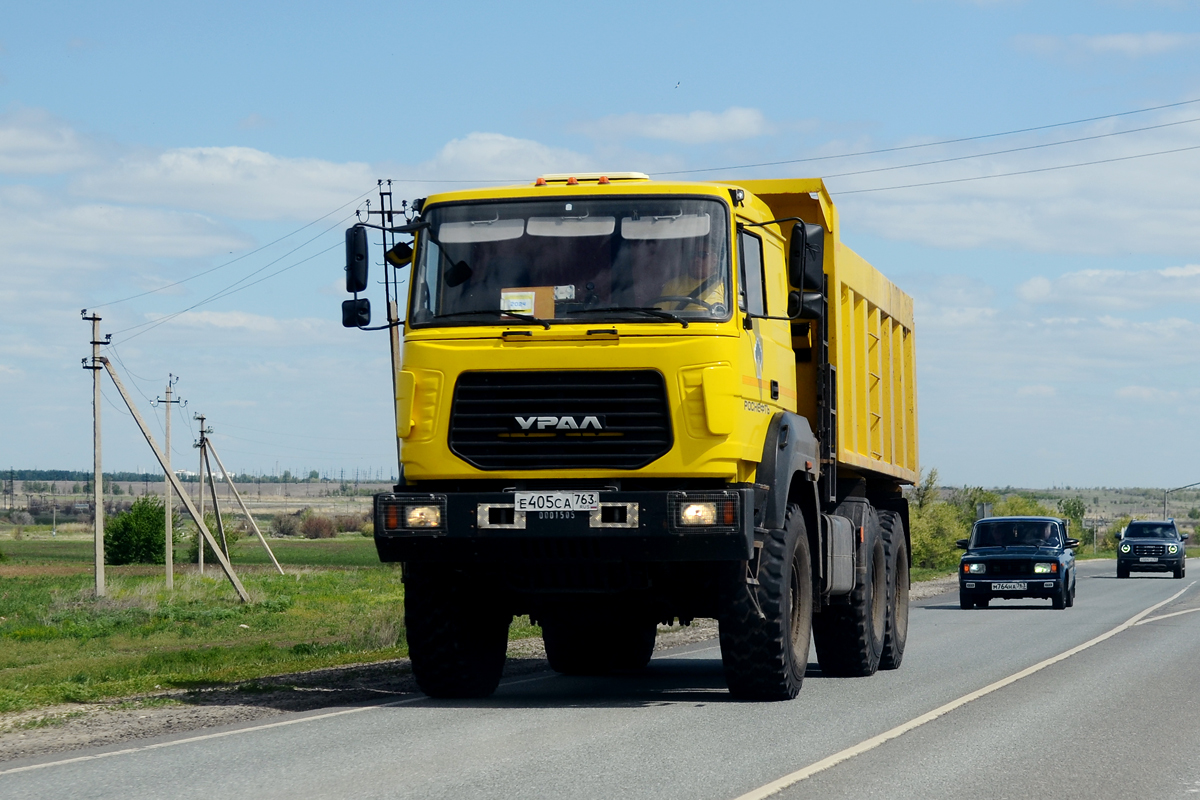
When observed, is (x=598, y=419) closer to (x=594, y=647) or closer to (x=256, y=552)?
(x=594, y=647)

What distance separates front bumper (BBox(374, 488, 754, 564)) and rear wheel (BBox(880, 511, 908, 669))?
5860mm

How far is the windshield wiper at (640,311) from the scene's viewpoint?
10.6m

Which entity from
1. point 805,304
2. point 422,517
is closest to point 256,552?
point 805,304

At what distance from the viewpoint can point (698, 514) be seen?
10453 mm

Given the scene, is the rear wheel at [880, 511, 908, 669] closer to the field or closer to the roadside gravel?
the roadside gravel

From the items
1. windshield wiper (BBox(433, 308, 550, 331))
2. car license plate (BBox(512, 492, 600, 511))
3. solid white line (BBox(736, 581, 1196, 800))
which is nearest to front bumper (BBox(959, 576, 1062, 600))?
solid white line (BBox(736, 581, 1196, 800))

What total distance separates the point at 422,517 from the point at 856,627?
18.0 feet

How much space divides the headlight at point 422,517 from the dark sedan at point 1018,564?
2097 centimetres

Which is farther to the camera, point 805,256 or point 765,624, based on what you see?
point 805,256

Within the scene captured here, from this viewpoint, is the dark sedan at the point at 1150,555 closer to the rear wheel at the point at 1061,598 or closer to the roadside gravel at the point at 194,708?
the rear wheel at the point at 1061,598

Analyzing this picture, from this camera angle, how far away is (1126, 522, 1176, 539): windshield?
5300 cm

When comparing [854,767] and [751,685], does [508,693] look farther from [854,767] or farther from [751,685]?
[854,767]

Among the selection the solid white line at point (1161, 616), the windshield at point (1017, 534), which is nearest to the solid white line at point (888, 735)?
the solid white line at point (1161, 616)

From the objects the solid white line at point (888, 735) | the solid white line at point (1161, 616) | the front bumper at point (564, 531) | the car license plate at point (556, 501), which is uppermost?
the car license plate at point (556, 501)
